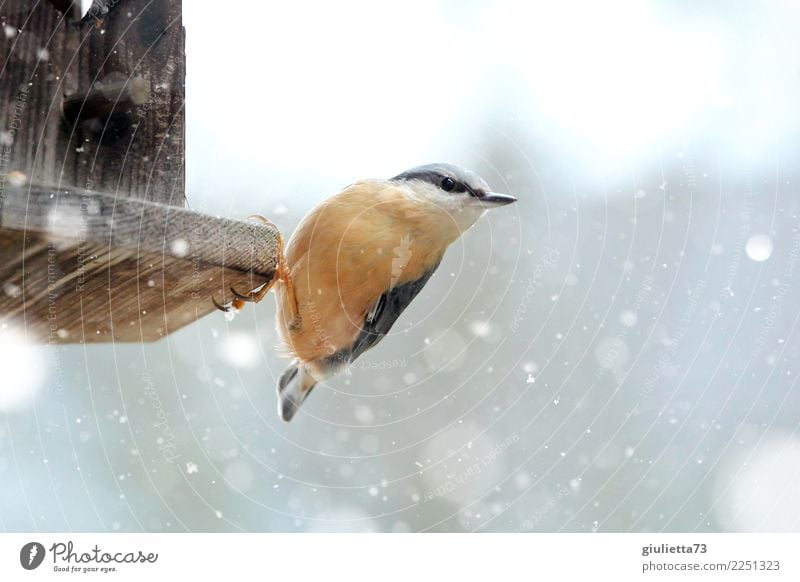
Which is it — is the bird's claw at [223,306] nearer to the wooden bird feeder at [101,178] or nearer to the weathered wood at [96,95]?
the wooden bird feeder at [101,178]

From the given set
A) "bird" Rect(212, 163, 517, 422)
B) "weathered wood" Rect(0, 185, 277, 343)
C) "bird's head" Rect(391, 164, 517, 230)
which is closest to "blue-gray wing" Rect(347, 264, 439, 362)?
"bird" Rect(212, 163, 517, 422)

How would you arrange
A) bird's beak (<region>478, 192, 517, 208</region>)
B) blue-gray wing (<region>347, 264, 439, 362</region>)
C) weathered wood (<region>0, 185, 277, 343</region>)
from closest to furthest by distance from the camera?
weathered wood (<region>0, 185, 277, 343</region>)
bird's beak (<region>478, 192, 517, 208</region>)
blue-gray wing (<region>347, 264, 439, 362</region>)

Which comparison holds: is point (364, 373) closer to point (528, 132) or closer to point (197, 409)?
point (197, 409)

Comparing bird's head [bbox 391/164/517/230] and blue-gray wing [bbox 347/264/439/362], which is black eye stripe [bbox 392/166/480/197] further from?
blue-gray wing [bbox 347/264/439/362]


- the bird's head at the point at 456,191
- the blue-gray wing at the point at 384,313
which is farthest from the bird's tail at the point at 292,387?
the bird's head at the point at 456,191

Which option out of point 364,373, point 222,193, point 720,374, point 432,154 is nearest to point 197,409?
point 364,373
